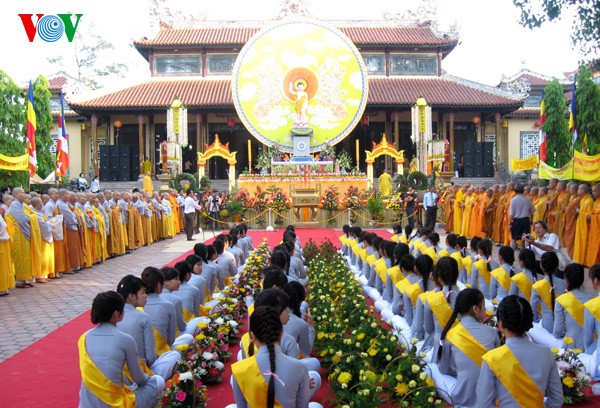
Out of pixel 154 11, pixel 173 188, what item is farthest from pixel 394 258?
pixel 154 11

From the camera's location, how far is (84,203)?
44.5 ft

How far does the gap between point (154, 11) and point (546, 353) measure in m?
31.8

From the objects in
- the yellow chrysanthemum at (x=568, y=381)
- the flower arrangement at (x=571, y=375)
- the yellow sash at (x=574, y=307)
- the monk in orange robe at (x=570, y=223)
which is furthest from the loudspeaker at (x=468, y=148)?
the yellow chrysanthemum at (x=568, y=381)

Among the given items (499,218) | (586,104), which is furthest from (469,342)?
(586,104)

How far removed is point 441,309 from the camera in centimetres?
520

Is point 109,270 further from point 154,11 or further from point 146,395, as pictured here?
point 154,11

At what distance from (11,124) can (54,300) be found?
18243 mm

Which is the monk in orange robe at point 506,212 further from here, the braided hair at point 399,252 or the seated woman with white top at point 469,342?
the seated woman with white top at point 469,342

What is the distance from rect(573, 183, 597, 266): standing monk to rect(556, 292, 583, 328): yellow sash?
6256 millimetres

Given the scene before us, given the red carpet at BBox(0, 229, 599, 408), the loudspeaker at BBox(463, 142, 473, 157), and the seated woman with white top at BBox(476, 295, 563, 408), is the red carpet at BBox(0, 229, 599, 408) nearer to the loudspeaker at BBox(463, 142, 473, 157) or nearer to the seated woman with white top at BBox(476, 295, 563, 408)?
the seated woman with white top at BBox(476, 295, 563, 408)

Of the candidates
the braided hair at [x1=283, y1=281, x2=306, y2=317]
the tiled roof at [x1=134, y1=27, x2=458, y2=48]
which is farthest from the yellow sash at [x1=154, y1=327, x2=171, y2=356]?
the tiled roof at [x1=134, y1=27, x2=458, y2=48]

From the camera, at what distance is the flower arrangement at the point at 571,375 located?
15.9 ft

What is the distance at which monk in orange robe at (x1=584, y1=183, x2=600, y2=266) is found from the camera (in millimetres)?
11328

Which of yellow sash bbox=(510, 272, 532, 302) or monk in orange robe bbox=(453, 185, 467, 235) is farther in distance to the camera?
monk in orange robe bbox=(453, 185, 467, 235)
